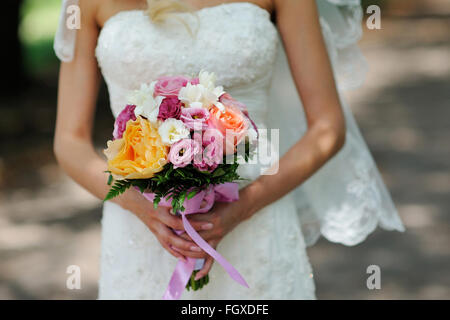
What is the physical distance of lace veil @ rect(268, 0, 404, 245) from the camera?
303 cm

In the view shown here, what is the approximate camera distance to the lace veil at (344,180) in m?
3.03

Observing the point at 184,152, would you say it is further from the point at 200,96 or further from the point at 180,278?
the point at 180,278

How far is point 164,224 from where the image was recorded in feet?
8.16

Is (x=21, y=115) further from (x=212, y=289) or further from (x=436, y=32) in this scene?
(x=436, y=32)

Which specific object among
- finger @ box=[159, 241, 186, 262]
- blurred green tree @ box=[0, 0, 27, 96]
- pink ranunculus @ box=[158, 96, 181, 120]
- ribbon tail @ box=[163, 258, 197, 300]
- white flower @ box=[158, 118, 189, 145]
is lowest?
blurred green tree @ box=[0, 0, 27, 96]

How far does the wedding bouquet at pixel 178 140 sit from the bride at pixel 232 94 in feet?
0.94

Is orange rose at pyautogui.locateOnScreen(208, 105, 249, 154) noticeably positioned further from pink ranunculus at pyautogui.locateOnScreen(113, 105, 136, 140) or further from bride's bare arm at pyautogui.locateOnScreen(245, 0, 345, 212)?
bride's bare arm at pyautogui.locateOnScreen(245, 0, 345, 212)

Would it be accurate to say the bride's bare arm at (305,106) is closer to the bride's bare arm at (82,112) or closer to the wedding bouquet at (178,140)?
the wedding bouquet at (178,140)

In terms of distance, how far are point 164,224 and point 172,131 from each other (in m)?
0.49

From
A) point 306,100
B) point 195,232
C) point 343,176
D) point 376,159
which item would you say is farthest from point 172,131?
point 376,159

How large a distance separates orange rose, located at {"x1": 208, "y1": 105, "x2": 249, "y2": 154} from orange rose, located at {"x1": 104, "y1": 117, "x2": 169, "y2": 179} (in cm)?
18

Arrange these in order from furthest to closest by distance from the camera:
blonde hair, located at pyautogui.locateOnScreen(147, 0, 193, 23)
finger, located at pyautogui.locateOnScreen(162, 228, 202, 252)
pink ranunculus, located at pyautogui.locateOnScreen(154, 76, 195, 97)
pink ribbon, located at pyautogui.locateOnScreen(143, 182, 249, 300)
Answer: blonde hair, located at pyautogui.locateOnScreen(147, 0, 193, 23) < finger, located at pyautogui.locateOnScreen(162, 228, 202, 252) < pink ribbon, located at pyautogui.locateOnScreen(143, 182, 249, 300) < pink ranunculus, located at pyautogui.locateOnScreen(154, 76, 195, 97)

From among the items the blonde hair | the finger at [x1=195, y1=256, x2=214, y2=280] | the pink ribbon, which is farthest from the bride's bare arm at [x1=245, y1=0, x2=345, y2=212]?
the blonde hair

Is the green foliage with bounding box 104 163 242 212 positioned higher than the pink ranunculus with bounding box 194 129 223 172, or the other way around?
the pink ranunculus with bounding box 194 129 223 172
